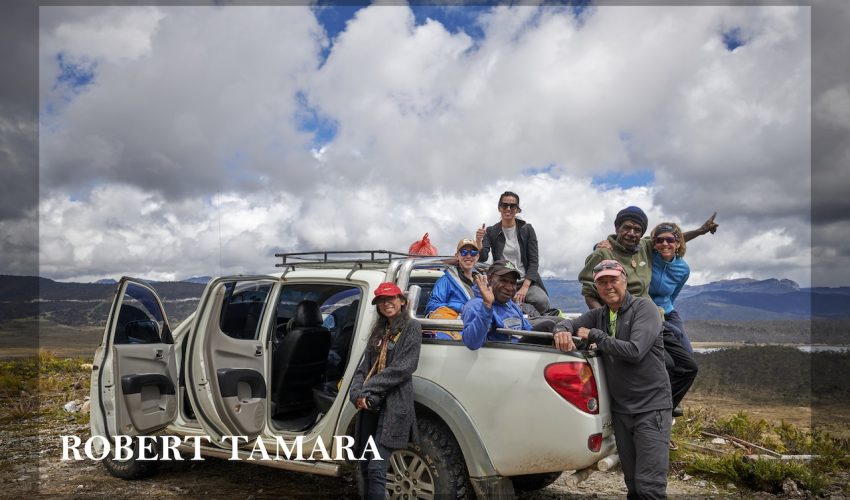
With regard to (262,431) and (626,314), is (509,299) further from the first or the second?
(262,431)

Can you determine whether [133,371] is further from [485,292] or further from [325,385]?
[485,292]

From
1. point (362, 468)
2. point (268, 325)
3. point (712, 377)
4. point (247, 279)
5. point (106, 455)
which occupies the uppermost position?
point (247, 279)

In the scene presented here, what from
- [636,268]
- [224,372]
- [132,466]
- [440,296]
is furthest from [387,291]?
[132,466]

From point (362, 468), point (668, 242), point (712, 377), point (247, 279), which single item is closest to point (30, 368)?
point (247, 279)

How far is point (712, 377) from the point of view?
18.0 meters

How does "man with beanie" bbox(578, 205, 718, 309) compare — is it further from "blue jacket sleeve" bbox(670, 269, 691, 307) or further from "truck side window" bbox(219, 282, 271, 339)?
Result: "truck side window" bbox(219, 282, 271, 339)

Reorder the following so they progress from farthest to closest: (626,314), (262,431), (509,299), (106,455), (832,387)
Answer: (832,387), (106,455), (262,431), (509,299), (626,314)

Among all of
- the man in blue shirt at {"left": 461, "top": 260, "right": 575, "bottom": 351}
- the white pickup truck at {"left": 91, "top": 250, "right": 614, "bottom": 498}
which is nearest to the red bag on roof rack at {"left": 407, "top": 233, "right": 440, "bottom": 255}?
the white pickup truck at {"left": 91, "top": 250, "right": 614, "bottom": 498}

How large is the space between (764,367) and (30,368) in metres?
22.7

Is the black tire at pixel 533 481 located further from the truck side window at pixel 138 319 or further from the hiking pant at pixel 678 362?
the truck side window at pixel 138 319

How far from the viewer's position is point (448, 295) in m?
4.81

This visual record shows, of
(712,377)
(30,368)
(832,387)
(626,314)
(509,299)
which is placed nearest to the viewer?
(626,314)

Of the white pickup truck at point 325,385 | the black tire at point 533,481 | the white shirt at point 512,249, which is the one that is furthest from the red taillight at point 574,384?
the white shirt at point 512,249

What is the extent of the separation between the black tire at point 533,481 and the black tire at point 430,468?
1.01 metres
